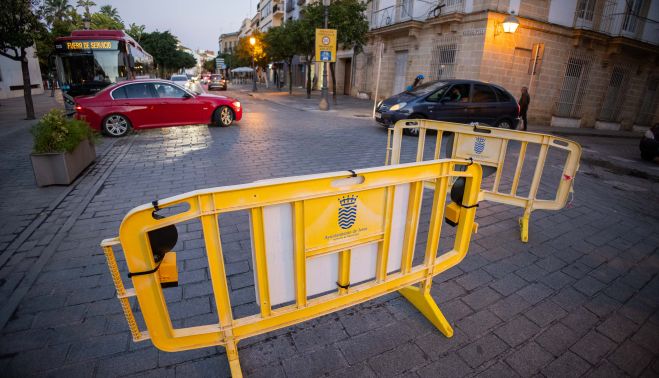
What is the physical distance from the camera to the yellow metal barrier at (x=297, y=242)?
158cm

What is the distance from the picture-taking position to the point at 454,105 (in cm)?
996

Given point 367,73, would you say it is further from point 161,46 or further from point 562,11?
point 161,46

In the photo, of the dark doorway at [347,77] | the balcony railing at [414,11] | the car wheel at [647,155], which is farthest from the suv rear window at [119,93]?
the dark doorway at [347,77]

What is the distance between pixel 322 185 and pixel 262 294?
2.36 ft

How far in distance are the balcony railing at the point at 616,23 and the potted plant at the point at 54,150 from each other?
66.2 feet

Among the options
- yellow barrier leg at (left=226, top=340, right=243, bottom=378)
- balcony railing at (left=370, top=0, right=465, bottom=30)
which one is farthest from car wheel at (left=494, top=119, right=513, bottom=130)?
yellow barrier leg at (left=226, top=340, right=243, bottom=378)

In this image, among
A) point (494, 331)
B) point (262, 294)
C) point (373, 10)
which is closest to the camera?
point (262, 294)

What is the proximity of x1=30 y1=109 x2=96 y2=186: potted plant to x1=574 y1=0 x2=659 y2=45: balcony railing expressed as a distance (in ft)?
66.2

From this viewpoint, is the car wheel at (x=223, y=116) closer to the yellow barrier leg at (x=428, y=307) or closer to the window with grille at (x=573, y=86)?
the yellow barrier leg at (x=428, y=307)

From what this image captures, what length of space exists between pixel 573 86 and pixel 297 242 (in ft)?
67.7

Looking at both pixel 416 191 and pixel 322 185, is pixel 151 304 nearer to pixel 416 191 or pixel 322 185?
pixel 322 185

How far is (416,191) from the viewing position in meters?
2.11

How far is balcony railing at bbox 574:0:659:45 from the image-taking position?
15.9 metres

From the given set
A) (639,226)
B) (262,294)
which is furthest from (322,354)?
(639,226)
